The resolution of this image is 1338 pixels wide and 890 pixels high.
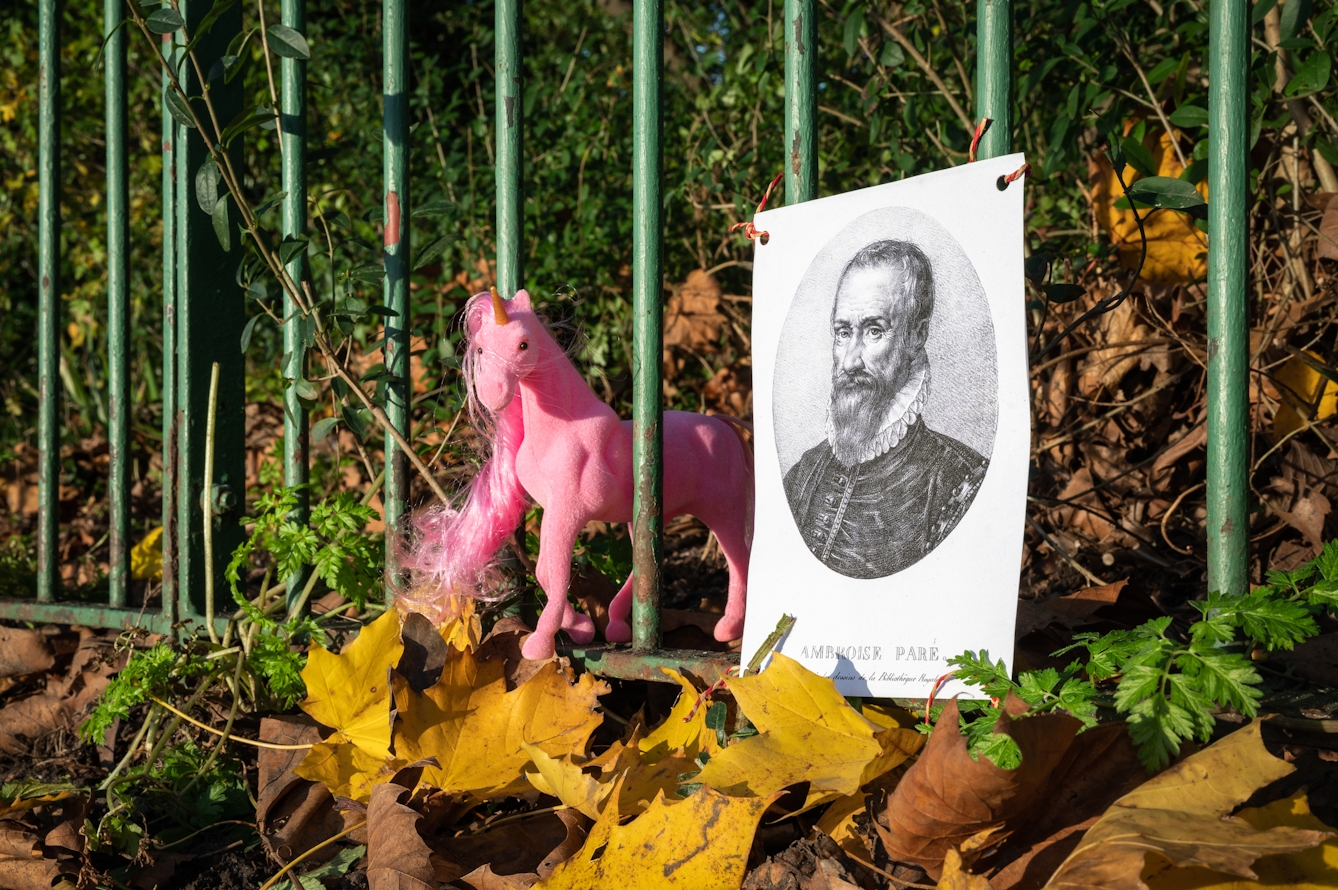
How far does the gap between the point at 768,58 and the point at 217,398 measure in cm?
139

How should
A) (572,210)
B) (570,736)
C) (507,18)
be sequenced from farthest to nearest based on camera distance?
1. (572,210)
2. (507,18)
3. (570,736)

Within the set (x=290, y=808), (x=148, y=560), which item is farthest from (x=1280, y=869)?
(x=148, y=560)

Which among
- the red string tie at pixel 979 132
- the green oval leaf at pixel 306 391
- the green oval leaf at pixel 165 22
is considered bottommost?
the green oval leaf at pixel 306 391

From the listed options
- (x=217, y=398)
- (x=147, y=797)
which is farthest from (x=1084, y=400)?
(x=147, y=797)

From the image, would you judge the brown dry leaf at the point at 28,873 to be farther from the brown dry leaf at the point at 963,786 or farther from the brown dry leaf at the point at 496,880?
the brown dry leaf at the point at 963,786

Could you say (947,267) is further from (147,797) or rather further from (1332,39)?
(147,797)

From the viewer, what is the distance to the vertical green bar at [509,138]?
4.53 feet

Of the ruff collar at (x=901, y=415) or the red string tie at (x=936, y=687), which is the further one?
the ruff collar at (x=901, y=415)

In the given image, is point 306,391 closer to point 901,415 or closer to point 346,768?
point 346,768

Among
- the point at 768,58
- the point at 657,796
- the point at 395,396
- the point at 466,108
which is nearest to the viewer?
the point at 657,796

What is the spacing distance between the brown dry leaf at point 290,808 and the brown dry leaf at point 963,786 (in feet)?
2.39

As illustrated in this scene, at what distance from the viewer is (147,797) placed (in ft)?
4.78

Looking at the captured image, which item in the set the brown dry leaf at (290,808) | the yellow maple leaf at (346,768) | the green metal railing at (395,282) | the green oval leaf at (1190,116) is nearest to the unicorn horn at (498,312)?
the green metal railing at (395,282)

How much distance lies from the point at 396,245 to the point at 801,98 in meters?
0.61
